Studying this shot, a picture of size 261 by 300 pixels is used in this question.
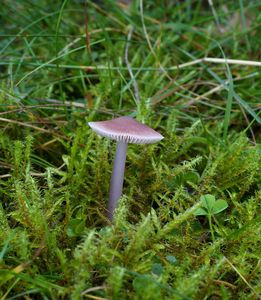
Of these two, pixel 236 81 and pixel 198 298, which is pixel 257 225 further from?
pixel 236 81

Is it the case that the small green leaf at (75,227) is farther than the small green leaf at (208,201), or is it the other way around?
the small green leaf at (208,201)

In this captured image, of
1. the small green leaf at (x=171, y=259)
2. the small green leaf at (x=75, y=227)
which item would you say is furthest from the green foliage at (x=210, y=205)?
the small green leaf at (x=75, y=227)

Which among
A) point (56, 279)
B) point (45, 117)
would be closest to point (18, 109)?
point (45, 117)

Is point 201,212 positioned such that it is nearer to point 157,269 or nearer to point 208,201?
point 208,201

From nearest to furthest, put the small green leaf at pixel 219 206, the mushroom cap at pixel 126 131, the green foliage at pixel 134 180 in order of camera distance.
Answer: the green foliage at pixel 134 180 → the mushroom cap at pixel 126 131 → the small green leaf at pixel 219 206

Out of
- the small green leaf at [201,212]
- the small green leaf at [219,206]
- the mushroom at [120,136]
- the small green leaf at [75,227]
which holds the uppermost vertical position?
the mushroom at [120,136]

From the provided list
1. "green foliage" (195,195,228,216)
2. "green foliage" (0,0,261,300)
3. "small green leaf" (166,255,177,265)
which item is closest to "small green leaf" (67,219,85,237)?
"green foliage" (0,0,261,300)

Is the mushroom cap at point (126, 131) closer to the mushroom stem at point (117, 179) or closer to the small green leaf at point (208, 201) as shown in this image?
the mushroom stem at point (117, 179)

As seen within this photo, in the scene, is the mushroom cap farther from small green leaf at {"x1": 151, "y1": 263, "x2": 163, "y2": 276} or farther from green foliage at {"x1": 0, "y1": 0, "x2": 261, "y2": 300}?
small green leaf at {"x1": 151, "y1": 263, "x2": 163, "y2": 276}
